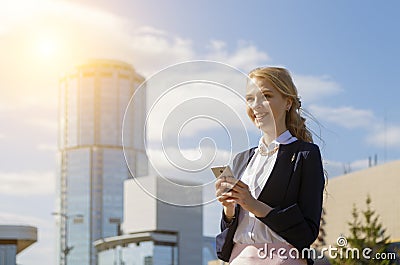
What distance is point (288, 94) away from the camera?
2.37m

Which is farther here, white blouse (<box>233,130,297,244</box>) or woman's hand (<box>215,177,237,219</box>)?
white blouse (<box>233,130,297,244</box>)

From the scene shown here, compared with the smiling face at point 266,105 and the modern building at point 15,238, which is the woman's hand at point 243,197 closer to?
the smiling face at point 266,105

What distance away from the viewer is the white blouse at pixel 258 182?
7.54ft

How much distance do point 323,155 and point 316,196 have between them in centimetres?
23

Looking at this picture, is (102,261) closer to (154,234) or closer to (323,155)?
(154,234)

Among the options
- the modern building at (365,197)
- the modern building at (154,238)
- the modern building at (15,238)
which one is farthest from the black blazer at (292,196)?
the modern building at (154,238)

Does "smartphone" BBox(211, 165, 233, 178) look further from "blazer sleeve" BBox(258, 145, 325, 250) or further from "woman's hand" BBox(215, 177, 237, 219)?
"blazer sleeve" BBox(258, 145, 325, 250)

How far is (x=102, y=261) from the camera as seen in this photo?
85625 millimetres

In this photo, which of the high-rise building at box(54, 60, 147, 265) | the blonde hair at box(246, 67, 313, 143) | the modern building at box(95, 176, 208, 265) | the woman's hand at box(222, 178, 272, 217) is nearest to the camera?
the woman's hand at box(222, 178, 272, 217)

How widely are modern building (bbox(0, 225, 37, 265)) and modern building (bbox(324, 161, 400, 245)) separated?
92.1 ft

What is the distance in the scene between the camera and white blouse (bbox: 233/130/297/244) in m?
2.30

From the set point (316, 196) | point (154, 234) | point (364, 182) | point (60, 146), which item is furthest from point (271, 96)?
point (60, 146)

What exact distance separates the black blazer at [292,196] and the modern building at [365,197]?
48.6m

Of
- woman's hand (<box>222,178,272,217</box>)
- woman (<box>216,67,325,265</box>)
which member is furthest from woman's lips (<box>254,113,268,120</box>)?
woman's hand (<box>222,178,272,217</box>)
